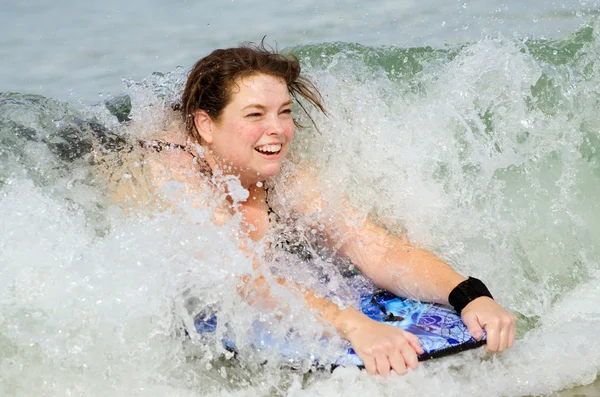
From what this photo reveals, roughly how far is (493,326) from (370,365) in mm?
515

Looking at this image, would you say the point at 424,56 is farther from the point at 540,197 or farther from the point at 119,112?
the point at 119,112

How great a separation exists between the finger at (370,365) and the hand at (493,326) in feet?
1.39

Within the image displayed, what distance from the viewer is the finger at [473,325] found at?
119 inches

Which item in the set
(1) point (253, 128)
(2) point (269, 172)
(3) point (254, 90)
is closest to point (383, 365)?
(2) point (269, 172)

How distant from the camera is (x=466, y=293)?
3211mm

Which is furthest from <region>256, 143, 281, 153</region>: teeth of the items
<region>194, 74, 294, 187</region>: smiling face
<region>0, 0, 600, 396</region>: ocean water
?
<region>0, 0, 600, 396</region>: ocean water

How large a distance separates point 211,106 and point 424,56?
2.54 m

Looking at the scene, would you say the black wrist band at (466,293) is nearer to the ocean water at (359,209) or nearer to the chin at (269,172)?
the ocean water at (359,209)

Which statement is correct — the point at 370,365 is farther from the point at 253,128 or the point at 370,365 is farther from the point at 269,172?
the point at 253,128

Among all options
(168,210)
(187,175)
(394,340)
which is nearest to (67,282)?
(168,210)

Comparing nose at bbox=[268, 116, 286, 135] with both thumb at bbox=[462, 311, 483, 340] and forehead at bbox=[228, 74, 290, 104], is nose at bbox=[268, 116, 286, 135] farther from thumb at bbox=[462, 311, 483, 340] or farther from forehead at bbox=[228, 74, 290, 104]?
thumb at bbox=[462, 311, 483, 340]

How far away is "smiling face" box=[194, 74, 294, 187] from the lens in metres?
3.52

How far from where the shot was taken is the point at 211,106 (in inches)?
142

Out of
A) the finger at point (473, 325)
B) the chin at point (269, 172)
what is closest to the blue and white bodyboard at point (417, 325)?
the finger at point (473, 325)
